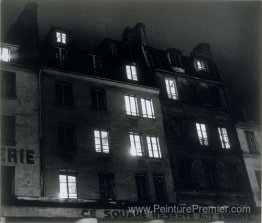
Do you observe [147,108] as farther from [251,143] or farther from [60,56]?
[251,143]

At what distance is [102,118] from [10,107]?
246 inches

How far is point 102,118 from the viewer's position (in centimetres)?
2520

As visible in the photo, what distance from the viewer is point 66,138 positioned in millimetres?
23219

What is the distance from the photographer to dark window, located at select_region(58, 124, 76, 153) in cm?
2263

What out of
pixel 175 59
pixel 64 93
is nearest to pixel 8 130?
pixel 64 93

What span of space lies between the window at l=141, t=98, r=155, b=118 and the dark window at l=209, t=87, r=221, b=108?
7144 millimetres

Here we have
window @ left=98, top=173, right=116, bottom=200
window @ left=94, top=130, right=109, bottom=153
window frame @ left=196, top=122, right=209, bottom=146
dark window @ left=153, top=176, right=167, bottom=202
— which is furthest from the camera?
window frame @ left=196, top=122, right=209, bottom=146

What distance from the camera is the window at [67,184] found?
69.8 ft

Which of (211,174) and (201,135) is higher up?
(201,135)

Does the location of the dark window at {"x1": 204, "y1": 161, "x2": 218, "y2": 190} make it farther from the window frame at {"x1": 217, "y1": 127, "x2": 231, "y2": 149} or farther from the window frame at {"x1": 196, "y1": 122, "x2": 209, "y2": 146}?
the window frame at {"x1": 217, "y1": 127, "x2": 231, "y2": 149}

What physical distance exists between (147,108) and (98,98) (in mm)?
4052

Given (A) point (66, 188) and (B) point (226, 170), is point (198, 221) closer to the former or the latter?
(B) point (226, 170)

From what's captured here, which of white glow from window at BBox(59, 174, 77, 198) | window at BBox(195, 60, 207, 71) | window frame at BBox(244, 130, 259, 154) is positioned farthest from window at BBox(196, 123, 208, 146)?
white glow from window at BBox(59, 174, 77, 198)

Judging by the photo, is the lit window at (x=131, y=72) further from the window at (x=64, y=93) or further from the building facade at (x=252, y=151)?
the building facade at (x=252, y=151)
